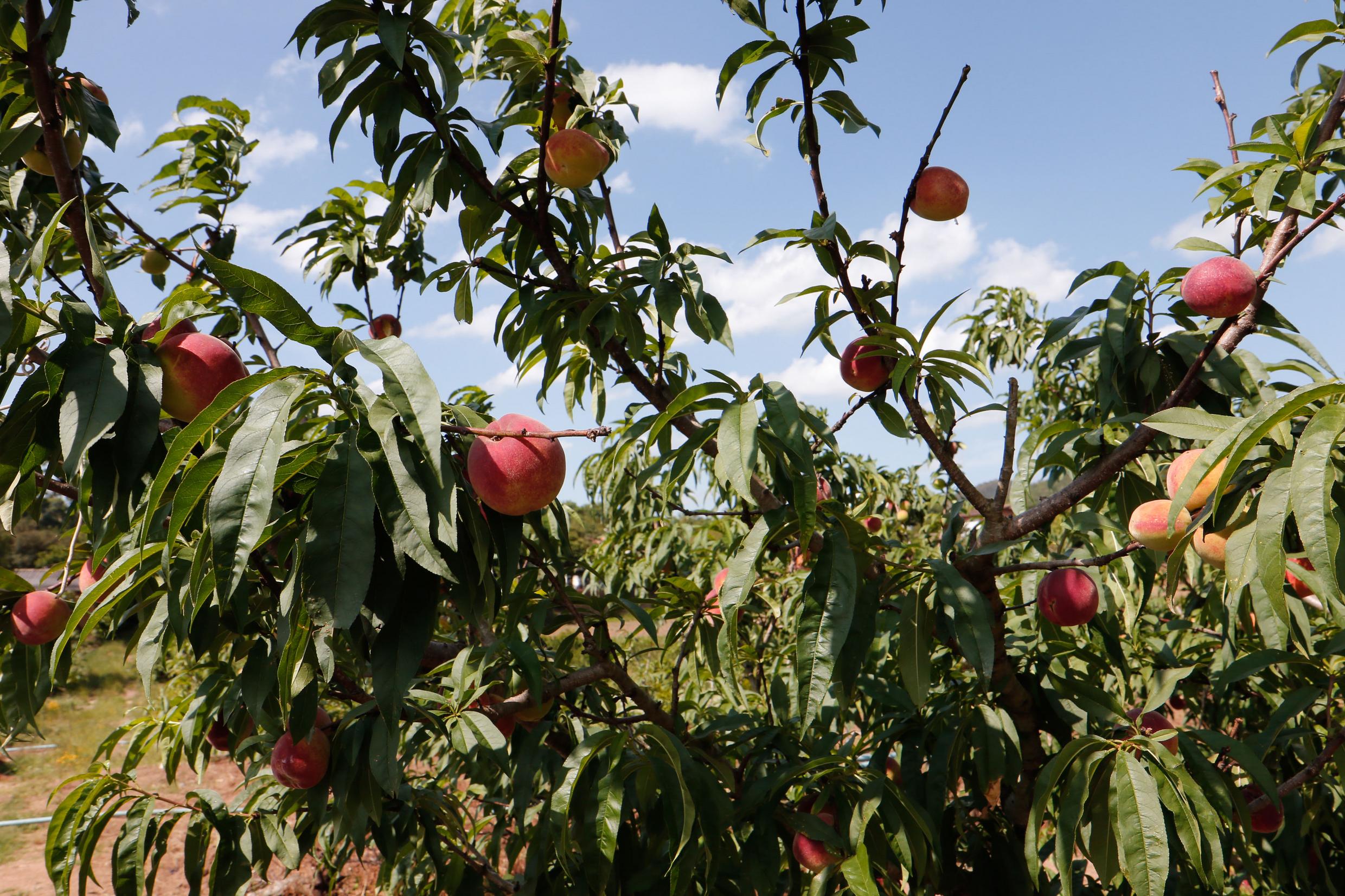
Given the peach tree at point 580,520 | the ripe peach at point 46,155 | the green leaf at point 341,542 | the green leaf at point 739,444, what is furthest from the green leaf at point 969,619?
the ripe peach at point 46,155

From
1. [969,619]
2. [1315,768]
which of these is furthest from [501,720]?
[1315,768]

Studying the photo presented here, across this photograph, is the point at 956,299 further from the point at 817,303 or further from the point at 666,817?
the point at 666,817

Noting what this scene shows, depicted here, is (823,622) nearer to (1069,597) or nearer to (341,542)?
(341,542)

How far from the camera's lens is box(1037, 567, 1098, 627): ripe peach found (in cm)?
140

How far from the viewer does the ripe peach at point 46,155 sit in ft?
4.23

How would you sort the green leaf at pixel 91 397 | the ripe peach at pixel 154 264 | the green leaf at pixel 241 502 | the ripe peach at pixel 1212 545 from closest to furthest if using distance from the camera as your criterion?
the green leaf at pixel 241 502
the green leaf at pixel 91 397
the ripe peach at pixel 1212 545
the ripe peach at pixel 154 264

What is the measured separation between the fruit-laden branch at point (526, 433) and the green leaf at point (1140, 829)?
82 cm

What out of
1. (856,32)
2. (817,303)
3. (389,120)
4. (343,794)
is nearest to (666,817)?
(343,794)

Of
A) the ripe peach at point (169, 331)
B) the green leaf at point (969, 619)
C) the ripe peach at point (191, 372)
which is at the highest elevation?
the ripe peach at point (169, 331)

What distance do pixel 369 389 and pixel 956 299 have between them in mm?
840

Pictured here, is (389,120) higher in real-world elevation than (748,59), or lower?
lower

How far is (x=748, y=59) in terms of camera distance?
138cm

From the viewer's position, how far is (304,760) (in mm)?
1373

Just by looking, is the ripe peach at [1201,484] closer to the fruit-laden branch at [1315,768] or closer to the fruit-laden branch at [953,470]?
the fruit-laden branch at [953,470]
